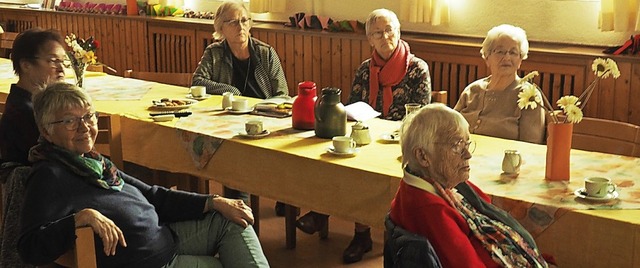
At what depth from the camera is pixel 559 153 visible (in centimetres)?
300

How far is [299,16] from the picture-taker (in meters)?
6.71

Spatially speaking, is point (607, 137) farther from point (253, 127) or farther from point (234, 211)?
point (234, 211)

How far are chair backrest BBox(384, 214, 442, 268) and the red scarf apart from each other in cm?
223

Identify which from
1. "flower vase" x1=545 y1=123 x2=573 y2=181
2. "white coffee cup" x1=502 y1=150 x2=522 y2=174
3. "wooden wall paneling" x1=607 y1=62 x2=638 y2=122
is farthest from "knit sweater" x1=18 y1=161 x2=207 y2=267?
"wooden wall paneling" x1=607 y1=62 x2=638 y2=122

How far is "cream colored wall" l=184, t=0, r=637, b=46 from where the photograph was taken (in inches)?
209

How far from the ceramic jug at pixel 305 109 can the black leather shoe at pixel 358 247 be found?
2.40 feet

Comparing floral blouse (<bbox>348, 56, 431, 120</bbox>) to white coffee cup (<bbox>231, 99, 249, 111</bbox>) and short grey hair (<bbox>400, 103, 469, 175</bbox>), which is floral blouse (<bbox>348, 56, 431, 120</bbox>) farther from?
short grey hair (<bbox>400, 103, 469, 175</bbox>)

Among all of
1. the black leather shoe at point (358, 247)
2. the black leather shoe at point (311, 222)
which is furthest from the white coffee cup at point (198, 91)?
the black leather shoe at point (358, 247)

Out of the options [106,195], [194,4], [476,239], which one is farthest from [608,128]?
[194,4]

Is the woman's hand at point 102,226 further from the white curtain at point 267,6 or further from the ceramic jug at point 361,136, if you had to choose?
the white curtain at point 267,6

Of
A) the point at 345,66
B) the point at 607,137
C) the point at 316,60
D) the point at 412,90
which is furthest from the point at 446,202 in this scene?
the point at 316,60

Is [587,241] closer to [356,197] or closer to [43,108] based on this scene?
[356,197]

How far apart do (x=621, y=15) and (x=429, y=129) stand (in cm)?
282

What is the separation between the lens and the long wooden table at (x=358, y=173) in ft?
8.73
